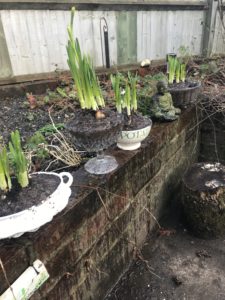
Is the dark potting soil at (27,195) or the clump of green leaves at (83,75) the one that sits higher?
the clump of green leaves at (83,75)

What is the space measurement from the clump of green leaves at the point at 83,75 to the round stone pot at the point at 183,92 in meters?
1.47

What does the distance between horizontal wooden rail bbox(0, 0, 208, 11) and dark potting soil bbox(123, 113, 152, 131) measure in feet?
7.14

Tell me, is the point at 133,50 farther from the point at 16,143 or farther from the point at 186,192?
the point at 16,143

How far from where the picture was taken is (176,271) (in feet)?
7.93

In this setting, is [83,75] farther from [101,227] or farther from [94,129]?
[101,227]

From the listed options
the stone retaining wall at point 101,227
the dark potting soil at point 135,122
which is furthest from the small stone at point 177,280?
the dark potting soil at point 135,122

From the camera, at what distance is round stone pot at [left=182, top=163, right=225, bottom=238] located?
101 inches

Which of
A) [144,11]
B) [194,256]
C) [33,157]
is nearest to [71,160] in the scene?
[33,157]

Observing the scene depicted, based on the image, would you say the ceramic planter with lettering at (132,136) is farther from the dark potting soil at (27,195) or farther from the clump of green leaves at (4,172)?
the clump of green leaves at (4,172)

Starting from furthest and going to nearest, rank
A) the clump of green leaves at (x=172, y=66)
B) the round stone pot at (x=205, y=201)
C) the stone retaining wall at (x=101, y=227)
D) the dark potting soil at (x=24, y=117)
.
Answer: the clump of green leaves at (x=172, y=66)
the dark potting soil at (x=24, y=117)
the round stone pot at (x=205, y=201)
the stone retaining wall at (x=101, y=227)

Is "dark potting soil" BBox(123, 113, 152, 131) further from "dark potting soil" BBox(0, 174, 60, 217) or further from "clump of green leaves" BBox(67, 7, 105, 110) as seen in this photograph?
"dark potting soil" BBox(0, 174, 60, 217)

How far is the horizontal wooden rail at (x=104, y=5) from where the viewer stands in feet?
10.6

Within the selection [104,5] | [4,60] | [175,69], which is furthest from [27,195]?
[104,5]

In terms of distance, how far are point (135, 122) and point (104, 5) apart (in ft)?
8.92
